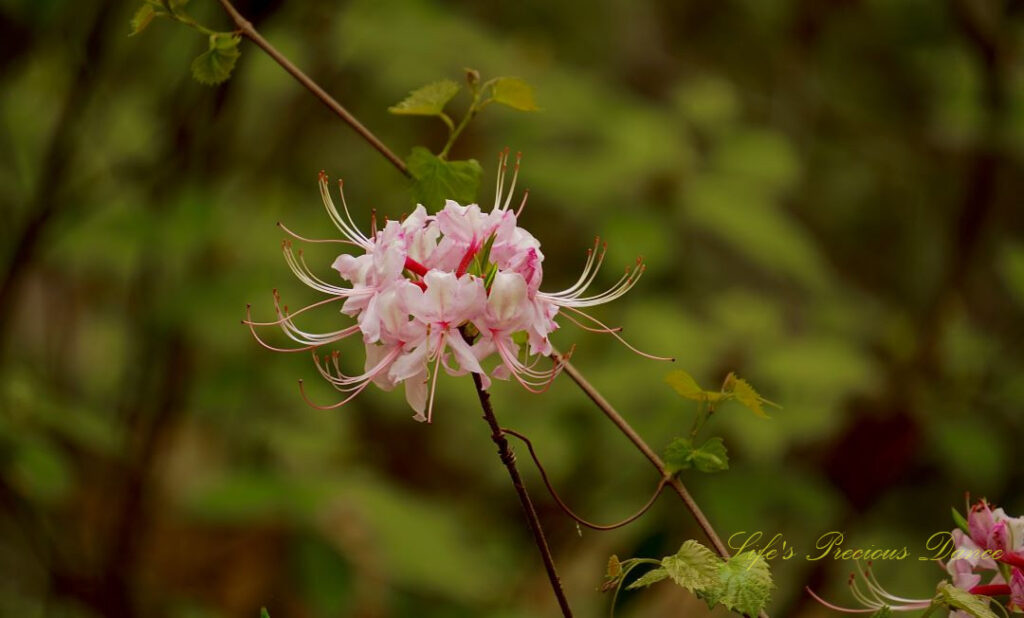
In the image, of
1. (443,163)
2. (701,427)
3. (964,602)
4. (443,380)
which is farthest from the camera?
(443,380)

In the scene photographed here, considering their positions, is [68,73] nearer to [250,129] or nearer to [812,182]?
[250,129]

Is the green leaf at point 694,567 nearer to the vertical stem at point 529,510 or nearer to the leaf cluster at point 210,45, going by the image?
the vertical stem at point 529,510

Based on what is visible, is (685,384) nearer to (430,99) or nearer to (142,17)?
(430,99)

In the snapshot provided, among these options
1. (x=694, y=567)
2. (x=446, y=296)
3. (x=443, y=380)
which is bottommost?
(x=443, y=380)

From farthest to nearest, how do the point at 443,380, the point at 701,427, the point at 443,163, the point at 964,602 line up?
1. the point at 443,380
2. the point at 443,163
3. the point at 701,427
4. the point at 964,602

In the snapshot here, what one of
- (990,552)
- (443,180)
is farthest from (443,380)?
(990,552)

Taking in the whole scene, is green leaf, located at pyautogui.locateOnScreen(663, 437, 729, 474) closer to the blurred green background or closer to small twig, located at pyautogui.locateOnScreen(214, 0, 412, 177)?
small twig, located at pyautogui.locateOnScreen(214, 0, 412, 177)

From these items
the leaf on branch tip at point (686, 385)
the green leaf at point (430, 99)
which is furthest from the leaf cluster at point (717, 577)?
the green leaf at point (430, 99)
